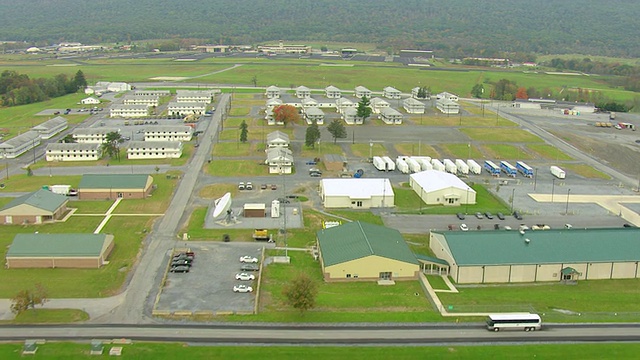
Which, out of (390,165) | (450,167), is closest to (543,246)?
(450,167)

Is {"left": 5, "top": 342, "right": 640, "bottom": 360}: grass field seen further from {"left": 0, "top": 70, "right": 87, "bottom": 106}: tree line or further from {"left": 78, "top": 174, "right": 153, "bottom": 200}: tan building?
{"left": 0, "top": 70, "right": 87, "bottom": 106}: tree line

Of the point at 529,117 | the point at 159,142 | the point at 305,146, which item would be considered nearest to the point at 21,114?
the point at 159,142

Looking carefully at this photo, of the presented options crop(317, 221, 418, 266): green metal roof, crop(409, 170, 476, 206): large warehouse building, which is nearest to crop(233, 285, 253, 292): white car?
crop(317, 221, 418, 266): green metal roof

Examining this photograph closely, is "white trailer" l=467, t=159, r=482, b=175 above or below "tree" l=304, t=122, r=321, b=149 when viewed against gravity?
below

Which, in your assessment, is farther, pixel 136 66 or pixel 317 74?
pixel 136 66

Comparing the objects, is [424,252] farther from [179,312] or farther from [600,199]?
[600,199]

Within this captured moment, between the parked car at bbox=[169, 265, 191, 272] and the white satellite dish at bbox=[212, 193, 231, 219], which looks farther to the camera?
the white satellite dish at bbox=[212, 193, 231, 219]

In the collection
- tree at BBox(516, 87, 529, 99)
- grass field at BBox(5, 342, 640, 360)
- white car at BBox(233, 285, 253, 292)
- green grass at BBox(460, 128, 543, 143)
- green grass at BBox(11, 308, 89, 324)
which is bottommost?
grass field at BBox(5, 342, 640, 360)

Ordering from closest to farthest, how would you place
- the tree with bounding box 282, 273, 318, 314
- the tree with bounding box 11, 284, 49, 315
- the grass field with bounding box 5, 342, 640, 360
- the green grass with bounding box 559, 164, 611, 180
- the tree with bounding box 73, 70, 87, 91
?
the grass field with bounding box 5, 342, 640, 360 → the tree with bounding box 11, 284, 49, 315 → the tree with bounding box 282, 273, 318, 314 → the green grass with bounding box 559, 164, 611, 180 → the tree with bounding box 73, 70, 87, 91
